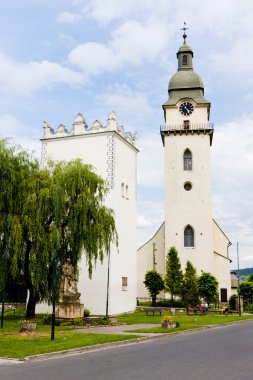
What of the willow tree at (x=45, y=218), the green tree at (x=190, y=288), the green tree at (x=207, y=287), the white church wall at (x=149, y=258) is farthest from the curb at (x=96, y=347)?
the white church wall at (x=149, y=258)

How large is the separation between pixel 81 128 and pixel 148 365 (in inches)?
1072

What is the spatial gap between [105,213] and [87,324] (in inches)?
292

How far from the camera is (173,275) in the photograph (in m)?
45.6

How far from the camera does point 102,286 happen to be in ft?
110

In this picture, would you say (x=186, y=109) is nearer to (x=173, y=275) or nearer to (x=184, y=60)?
(x=184, y=60)

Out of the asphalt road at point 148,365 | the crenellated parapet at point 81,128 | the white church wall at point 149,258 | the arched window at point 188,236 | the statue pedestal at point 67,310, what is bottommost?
the asphalt road at point 148,365

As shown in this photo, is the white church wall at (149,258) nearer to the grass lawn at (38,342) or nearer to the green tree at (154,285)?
the green tree at (154,285)

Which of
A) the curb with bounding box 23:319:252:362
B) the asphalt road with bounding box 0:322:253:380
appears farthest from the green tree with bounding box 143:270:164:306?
the asphalt road with bounding box 0:322:253:380

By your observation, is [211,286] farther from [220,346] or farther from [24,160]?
[220,346]

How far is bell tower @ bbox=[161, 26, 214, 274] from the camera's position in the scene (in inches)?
1918

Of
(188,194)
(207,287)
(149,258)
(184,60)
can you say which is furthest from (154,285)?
(184,60)

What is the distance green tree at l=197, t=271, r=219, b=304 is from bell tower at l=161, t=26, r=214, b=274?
342cm

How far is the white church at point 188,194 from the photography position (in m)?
48.9

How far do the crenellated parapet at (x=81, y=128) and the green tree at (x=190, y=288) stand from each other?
15074 mm
